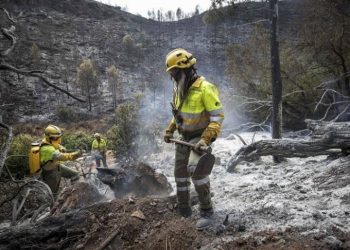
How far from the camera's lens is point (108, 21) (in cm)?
6278

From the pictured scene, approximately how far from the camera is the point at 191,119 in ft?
12.3

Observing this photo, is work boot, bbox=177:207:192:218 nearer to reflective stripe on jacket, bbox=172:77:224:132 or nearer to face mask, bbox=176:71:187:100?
reflective stripe on jacket, bbox=172:77:224:132

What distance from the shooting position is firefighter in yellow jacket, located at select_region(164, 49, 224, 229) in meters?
3.58

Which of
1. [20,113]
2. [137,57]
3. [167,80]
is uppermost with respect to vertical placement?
[137,57]

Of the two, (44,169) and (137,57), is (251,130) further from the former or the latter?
(137,57)

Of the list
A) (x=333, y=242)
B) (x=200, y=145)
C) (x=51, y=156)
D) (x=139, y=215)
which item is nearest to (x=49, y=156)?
(x=51, y=156)

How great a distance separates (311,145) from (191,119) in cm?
284

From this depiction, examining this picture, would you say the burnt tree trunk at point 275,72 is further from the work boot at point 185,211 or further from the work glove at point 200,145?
the work glove at point 200,145

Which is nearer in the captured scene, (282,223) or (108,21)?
(282,223)

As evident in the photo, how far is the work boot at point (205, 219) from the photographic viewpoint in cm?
352

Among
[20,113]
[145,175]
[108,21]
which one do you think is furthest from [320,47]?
[108,21]

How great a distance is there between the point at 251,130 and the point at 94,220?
37.0 feet

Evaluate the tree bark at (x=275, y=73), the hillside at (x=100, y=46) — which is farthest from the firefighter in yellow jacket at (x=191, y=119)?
the hillside at (x=100, y=46)

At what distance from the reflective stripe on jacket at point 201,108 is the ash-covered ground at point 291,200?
1.07 metres
